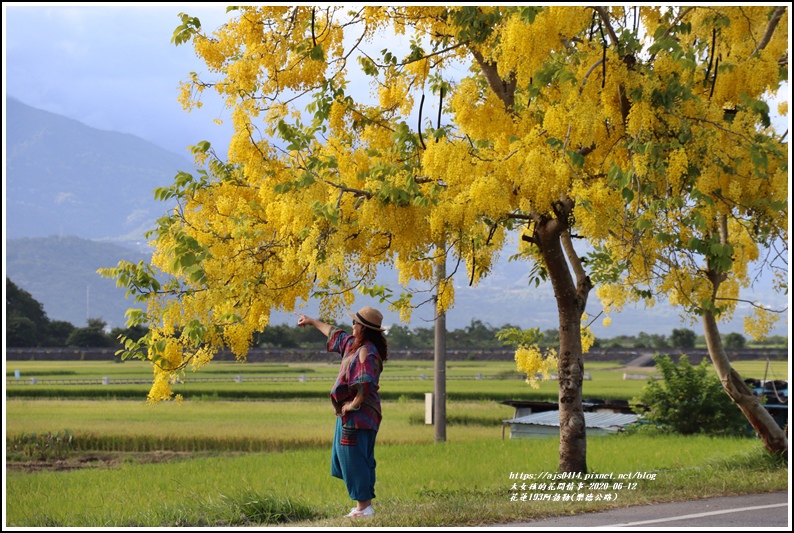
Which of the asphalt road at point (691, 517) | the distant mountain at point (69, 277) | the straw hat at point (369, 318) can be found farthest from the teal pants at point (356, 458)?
the distant mountain at point (69, 277)

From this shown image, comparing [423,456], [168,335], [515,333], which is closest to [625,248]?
[515,333]

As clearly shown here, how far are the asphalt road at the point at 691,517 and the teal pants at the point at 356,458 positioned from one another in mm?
1126

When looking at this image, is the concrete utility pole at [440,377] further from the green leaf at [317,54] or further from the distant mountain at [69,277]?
the distant mountain at [69,277]

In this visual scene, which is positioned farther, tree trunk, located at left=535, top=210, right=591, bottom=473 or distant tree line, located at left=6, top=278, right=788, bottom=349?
distant tree line, located at left=6, top=278, right=788, bottom=349

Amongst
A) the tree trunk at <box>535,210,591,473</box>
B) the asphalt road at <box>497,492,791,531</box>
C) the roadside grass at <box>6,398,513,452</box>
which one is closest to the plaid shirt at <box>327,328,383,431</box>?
the asphalt road at <box>497,492,791,531</box>

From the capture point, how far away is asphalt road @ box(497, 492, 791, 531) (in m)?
6.82

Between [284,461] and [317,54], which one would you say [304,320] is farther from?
[284,461]

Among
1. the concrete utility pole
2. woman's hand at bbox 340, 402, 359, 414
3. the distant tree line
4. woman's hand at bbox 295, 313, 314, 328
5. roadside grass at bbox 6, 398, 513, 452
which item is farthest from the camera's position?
the distant tree line

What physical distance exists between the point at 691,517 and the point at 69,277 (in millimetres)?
151784

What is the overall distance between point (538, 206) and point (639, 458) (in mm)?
6578

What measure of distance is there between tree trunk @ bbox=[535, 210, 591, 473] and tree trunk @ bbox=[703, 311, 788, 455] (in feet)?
8.09

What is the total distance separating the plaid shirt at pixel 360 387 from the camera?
6.57 m

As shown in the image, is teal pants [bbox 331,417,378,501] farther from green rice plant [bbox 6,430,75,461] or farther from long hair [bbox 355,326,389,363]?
green rice plant [bbox 6,430,75,461]

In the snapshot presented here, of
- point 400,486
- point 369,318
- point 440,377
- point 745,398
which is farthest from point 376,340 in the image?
point 440,377
